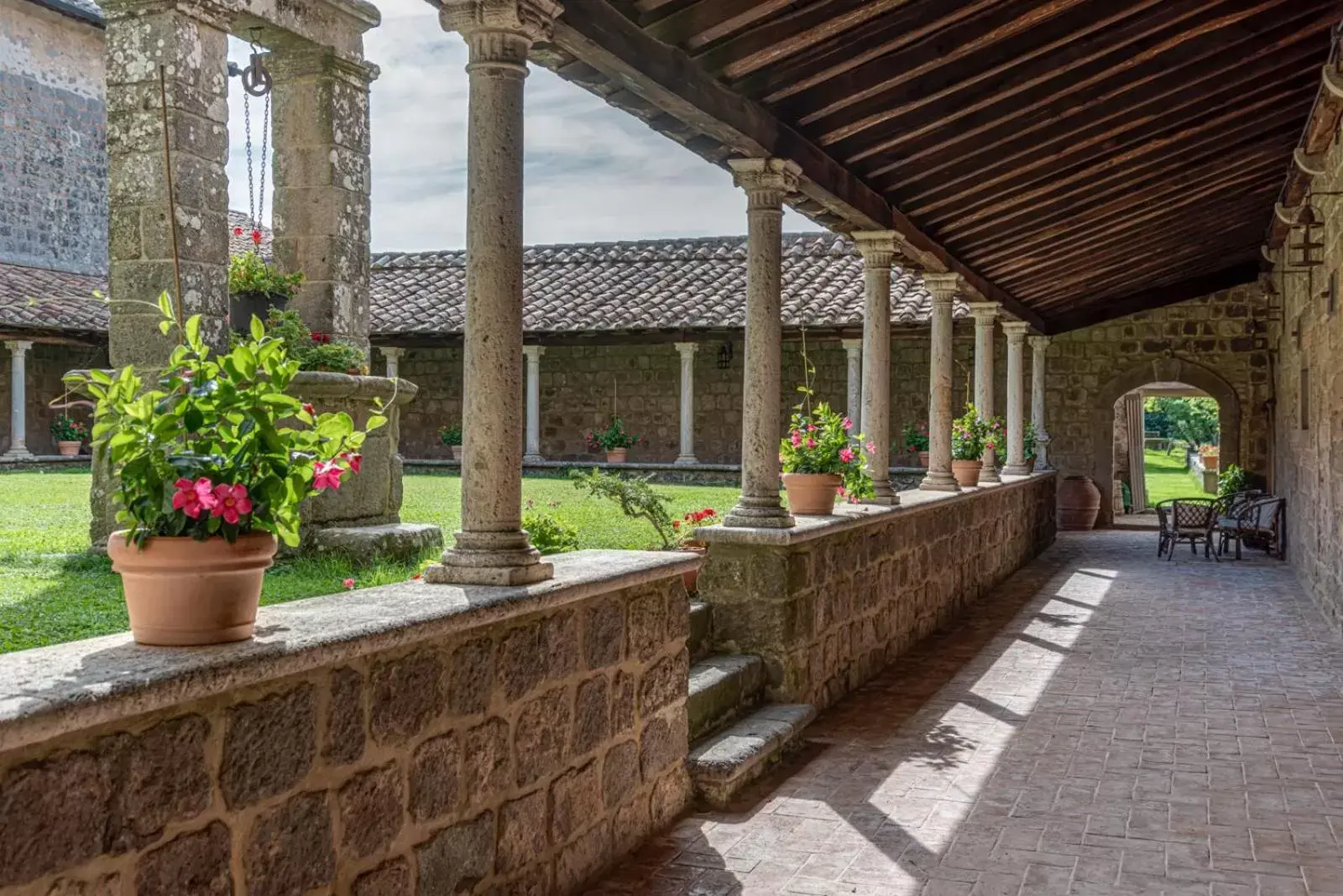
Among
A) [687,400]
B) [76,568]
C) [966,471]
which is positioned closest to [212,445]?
[76,568]

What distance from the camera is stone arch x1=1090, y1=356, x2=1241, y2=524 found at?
14.8 m

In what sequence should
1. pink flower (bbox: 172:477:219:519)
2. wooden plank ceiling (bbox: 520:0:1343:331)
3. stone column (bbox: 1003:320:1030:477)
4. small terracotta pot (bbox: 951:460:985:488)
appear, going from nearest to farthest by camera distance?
pink flower (bbox: 172:477:219:519) → wooden plank ceiling (bbox: 520:0:1343:331) → small terracotta pot (bbox: 951:460:985:488) → stone column (bbox: 1003:320:1030:477)

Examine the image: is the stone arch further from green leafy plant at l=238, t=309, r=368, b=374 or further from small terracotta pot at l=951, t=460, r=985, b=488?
green leafy plant at l=238, t=309, r=368, b=374

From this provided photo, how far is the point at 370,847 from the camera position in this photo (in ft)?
8.23

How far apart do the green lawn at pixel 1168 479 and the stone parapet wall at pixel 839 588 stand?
400 inches

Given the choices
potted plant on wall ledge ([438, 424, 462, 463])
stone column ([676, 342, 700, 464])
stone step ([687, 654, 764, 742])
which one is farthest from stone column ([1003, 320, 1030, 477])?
potted plant on wall ledge ([438, 424, 462, 463])

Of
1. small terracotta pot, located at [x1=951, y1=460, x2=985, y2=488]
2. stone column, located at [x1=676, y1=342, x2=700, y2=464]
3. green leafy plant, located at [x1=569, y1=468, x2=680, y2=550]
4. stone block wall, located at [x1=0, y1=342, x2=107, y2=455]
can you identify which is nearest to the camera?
green leafy plant, located at [x1=569, y1=468, x2=680, y2=550]

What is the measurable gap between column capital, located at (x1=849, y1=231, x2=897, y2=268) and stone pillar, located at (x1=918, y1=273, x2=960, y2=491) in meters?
1.47

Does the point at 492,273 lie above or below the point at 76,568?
above

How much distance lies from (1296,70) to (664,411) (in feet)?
42.3

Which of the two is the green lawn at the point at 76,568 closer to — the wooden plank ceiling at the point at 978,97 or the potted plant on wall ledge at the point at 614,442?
the wooden plank ceiling at the point at 978,97

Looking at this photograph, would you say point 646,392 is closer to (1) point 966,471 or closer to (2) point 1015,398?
(2) point 1015,398

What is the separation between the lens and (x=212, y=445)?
2.21 metres

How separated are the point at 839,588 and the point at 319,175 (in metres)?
3.17
